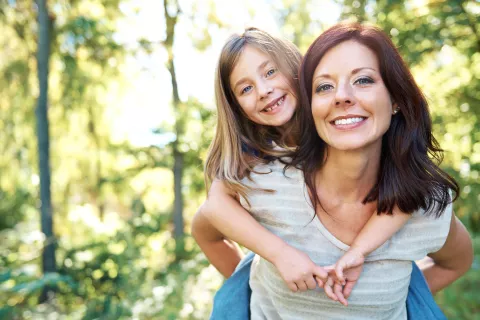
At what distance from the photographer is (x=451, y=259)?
1821 mm

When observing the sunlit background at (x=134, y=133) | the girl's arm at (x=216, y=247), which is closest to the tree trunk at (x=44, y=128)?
the sunlit background at (x=134, y=133)

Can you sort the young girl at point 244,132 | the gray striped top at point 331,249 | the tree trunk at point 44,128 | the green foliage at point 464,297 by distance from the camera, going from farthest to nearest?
the tree trunk at point 44,128 → the green foliage at point 464,297 → the young girl at point 244,132 → the gray striped top at point 331,249

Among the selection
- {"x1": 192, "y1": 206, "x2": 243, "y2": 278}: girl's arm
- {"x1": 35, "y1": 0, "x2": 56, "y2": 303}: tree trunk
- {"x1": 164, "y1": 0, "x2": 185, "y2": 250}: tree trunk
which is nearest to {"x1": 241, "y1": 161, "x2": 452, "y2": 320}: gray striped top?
{"x1": 192, "y1": 206, "x2": 243, "y2": 278}: girl's arm

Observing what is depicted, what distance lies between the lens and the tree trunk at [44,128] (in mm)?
6992

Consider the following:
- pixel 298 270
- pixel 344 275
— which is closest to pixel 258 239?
pixel 298 270

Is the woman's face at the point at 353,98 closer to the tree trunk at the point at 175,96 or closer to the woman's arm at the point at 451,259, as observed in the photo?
the woman's arm at the point at 451,259

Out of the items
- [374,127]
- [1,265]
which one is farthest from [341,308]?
[1,265]

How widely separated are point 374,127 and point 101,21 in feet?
20.4

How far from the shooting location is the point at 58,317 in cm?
514

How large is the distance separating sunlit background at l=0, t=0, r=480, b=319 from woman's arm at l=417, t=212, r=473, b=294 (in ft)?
6.09

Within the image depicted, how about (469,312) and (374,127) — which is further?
(469,312)

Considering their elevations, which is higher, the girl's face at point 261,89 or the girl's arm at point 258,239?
the girl's face at point 261,89

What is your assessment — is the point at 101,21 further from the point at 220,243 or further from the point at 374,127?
the point at 374,127

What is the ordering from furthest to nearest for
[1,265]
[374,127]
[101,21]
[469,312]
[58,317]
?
[101,21], [58,317], [1,265], [469,312], [374,127]
